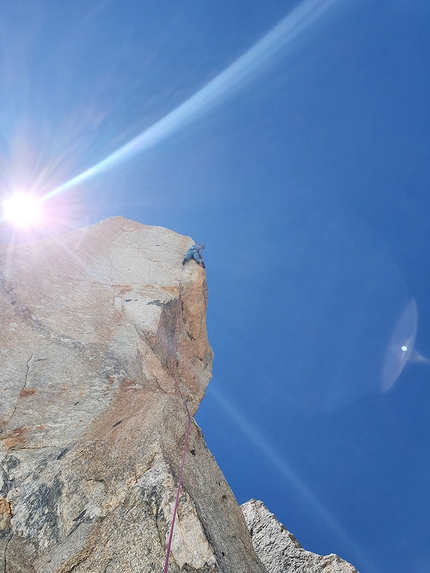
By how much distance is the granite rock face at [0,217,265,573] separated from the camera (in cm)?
370

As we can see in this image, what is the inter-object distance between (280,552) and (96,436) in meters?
6.77

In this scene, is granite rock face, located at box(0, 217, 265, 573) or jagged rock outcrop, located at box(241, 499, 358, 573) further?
jagged rock outcrop, located at box(241, 499, 358, 573)

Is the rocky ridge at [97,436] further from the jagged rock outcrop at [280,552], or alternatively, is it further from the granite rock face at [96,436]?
the jagged rock outcrop at [280,552]

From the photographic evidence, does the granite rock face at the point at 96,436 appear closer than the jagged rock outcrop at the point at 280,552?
Yes

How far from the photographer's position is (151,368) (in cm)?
761

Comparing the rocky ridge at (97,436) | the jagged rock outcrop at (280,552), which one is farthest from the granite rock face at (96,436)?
the jagged rock outcrop at (280,552)

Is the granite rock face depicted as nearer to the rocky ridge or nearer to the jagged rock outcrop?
the rocky ridge

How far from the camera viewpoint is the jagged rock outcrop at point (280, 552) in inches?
317

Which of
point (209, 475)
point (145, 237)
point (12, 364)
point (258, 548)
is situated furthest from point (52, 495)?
point (145, 237)

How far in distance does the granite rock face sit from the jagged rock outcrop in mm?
3793

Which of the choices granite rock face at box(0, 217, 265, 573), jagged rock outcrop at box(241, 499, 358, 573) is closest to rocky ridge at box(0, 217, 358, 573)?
granite rock face at box(0, 217, 265, 573)

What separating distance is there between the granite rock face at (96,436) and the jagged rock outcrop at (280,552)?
12.4ft

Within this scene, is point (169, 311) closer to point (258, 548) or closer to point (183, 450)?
point (183, 450)

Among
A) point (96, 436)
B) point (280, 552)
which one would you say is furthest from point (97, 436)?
point (280, 552)
